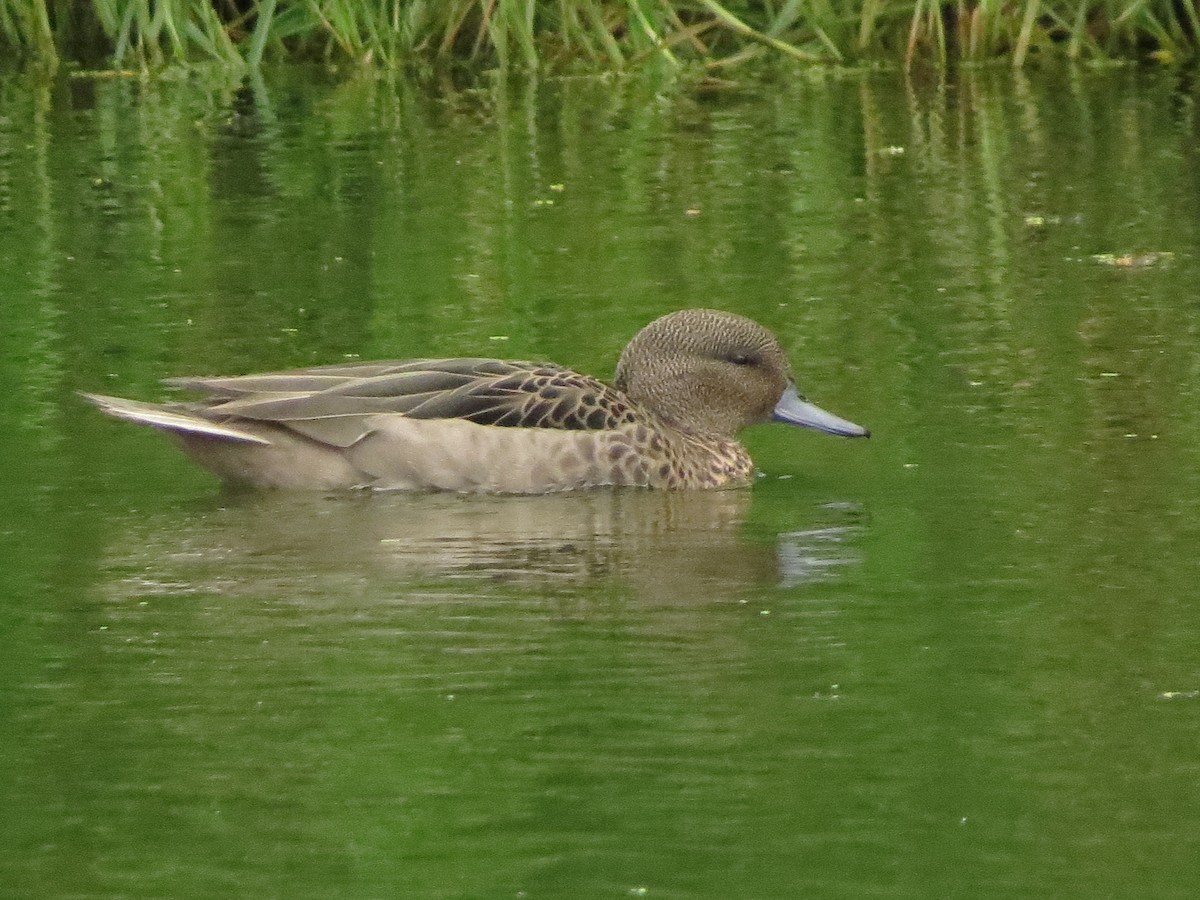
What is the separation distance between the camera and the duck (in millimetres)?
7684

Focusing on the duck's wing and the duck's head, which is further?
the duck's head

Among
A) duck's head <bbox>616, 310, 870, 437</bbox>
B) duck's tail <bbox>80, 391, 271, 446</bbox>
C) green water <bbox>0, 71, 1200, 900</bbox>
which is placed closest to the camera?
green water <bbox>0, 71, 1200, 900</bbox>

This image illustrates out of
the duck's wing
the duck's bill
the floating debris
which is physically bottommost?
the floating debris

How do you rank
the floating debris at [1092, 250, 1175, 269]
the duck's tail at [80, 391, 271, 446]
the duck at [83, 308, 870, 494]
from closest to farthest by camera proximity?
the duck's tail at [80, 391, 271, 446], the duck at [83, 308, 870, 494], the floating debris at [1092, 250, 1175, 269]

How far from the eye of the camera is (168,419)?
7.56m

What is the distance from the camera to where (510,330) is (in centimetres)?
963

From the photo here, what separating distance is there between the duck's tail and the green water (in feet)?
0.67

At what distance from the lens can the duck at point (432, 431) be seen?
768 centimetres

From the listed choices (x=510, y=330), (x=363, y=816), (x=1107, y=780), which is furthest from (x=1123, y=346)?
(x=363, y=816)

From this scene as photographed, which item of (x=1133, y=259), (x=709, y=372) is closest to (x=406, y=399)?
(x=709, y=372)

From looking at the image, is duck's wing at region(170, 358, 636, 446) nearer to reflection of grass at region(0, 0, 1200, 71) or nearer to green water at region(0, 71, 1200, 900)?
green water at region(0, 71, 1200, 900)

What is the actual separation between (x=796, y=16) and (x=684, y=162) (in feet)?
10.3

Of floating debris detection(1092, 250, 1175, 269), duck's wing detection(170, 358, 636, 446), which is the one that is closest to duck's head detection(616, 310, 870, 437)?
duck's wing detection(170, 358, 636, 446)

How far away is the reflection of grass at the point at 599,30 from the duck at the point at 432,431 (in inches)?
312
